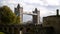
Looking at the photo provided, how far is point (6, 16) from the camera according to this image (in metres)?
44.8

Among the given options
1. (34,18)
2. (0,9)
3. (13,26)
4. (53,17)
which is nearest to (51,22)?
(53,17)

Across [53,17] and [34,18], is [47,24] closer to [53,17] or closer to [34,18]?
[53,17]

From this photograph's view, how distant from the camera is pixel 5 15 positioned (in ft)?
149

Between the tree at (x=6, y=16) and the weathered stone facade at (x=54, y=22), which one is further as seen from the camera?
the tree at (x=6, y=16)

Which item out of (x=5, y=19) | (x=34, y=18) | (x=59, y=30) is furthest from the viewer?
(x=34, y=18)

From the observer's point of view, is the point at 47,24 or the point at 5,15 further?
the point at 5,15

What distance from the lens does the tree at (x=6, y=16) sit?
44750 mm

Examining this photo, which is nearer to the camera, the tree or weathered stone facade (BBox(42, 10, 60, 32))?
weathered stone facade (BBox(42, 10, 60, 32))

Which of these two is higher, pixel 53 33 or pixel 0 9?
pixel 0 9

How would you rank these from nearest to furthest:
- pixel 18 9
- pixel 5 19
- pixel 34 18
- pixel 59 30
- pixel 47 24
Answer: pixel 59 30, pixel 47 24, pixel 5 19, pixel 34 18, pixel 18 9

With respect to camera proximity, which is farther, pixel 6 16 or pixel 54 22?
pixel 6 16

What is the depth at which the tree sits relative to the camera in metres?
44.8

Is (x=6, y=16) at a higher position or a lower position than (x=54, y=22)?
higher

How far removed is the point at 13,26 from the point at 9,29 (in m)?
1.23
